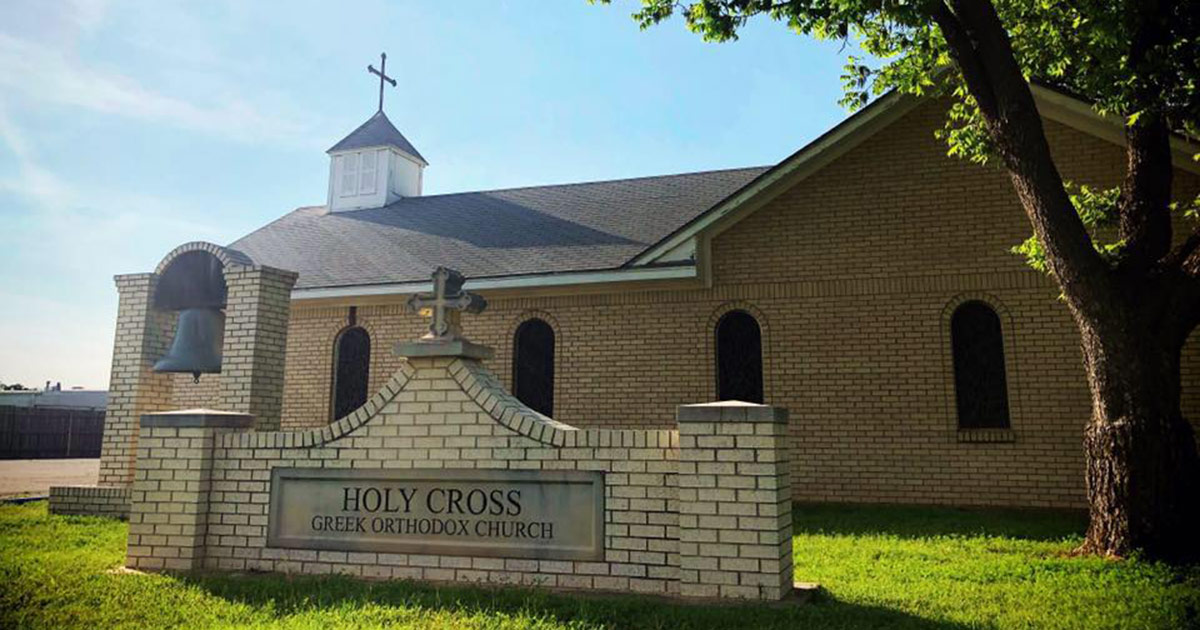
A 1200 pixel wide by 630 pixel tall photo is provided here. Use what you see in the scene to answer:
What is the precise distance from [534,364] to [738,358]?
3435mm

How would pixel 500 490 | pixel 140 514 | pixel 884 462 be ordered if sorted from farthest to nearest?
pixel 884 462 < pixel 140 514 < pixel 500 490

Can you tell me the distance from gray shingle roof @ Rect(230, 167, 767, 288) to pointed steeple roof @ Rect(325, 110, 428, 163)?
2.57 m

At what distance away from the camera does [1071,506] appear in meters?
10.1

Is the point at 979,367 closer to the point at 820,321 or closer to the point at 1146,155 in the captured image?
the point at 820,321

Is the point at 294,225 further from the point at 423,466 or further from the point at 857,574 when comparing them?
the point at 857,574

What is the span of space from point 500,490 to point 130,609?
2.39 m

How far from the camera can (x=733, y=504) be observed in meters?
5.02

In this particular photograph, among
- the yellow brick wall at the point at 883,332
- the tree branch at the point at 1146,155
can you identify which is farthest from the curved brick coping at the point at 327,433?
the yellow brick wall at the point at 883,332

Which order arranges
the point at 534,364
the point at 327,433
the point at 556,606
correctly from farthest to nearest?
the point at 534,364 → the point at 327,433 → the point at 556,606

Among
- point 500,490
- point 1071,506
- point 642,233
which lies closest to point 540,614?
point 500,490

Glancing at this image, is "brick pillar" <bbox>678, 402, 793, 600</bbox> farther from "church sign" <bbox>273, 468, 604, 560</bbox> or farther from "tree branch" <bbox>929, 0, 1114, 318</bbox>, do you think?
"tree branch" <bbox>929, 0, 1114, 318</bbox>

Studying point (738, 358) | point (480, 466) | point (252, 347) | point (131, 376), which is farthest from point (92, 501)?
point (738, 358)

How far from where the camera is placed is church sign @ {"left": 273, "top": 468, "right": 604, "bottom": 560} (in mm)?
5441

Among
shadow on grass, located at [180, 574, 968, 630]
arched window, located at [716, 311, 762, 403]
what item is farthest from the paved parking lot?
arched window, located at [716, 311, 762, 403]
